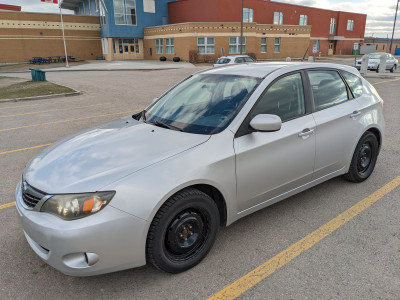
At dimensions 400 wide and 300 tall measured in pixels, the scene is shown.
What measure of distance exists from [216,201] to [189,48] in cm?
3894

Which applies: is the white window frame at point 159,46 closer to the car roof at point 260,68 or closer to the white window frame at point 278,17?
the white window frame at point 278,17

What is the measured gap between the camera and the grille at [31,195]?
8.04 feet

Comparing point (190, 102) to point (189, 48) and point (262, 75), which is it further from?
point (189, 48)

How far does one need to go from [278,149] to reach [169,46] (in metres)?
42.2

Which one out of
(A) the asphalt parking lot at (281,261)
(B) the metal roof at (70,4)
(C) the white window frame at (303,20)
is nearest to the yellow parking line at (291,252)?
(A) the asphalt parking lot at (281,261)

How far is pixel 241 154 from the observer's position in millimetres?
2883

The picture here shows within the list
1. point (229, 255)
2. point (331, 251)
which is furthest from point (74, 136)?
point (331, 251)

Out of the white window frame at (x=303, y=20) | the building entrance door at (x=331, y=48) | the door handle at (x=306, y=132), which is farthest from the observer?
the building entrance door at (x=331, y=48)

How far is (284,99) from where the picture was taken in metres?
3.38

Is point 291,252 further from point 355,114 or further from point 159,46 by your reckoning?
point 159,46

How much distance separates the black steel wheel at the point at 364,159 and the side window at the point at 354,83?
0.54 metres

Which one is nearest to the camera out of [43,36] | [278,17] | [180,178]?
[180,178]

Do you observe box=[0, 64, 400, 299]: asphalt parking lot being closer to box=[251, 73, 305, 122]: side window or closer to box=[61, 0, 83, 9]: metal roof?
box=[251, 73, 305, 122]: side window

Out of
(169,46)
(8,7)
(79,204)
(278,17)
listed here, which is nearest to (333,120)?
(79,204)
